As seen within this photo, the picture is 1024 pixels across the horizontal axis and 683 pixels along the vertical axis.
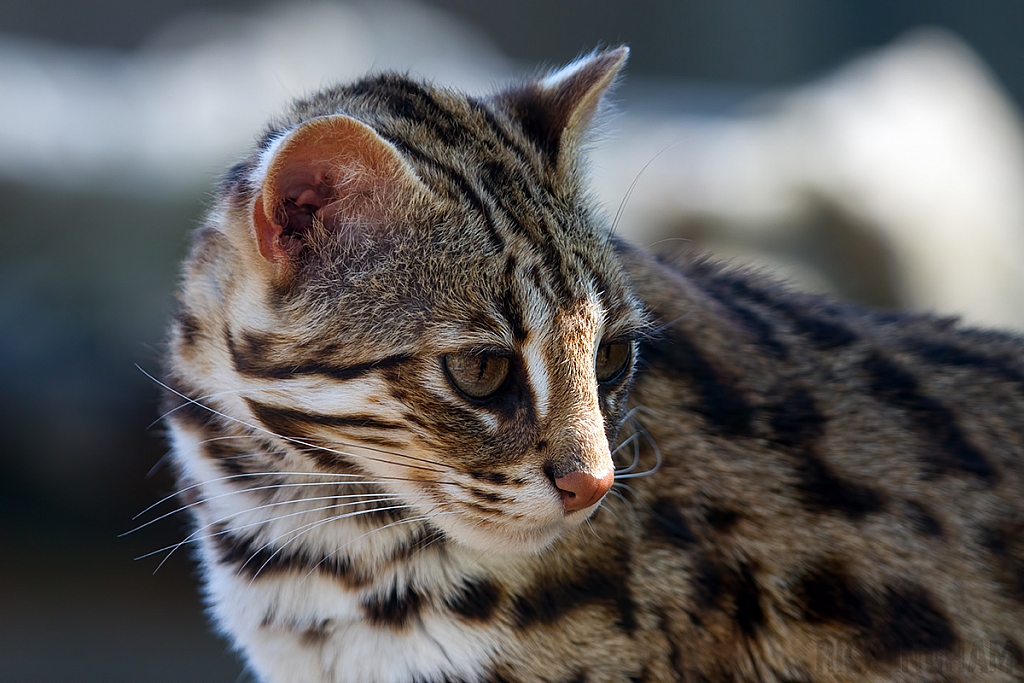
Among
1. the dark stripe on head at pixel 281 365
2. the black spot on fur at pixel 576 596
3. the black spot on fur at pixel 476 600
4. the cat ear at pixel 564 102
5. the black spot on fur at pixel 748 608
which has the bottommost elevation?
the black spot on fur at pixel 476 600

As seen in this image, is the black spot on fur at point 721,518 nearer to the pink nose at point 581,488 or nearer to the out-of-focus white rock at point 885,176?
the pink nose at point 581,488

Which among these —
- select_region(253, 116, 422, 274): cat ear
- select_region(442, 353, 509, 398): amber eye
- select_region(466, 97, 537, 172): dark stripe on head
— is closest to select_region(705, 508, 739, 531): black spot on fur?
select_region(442, 353, 509, 398): amber eye

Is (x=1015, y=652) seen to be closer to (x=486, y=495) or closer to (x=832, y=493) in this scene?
(x=832, y=493)

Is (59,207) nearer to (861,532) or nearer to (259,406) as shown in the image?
(259,406)

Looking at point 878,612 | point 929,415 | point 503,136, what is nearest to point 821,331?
point 929,415

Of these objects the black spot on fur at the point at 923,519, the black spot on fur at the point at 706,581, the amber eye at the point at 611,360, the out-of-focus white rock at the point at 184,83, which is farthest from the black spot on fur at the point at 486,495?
the out-of-focus white rock at the point at 184,83

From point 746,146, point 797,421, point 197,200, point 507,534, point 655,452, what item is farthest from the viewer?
point 746,146

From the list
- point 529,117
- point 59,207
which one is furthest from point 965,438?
point 59,207
